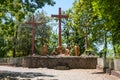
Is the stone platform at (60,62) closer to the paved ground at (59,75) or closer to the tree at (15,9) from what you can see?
the tree at (15,9)

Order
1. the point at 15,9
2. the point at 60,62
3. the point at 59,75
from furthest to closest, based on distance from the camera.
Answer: the point at 60,62 < the point at 15,9 < the point at 59,75

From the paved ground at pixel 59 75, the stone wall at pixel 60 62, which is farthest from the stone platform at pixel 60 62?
the paved ground at pixel 59 75

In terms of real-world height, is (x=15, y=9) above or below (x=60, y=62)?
above

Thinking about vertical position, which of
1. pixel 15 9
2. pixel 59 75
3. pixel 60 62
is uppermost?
pixel 15 9

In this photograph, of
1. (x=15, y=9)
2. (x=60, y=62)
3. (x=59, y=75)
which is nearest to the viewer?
(x=59, y=75)

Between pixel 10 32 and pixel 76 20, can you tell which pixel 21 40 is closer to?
pixel 76 20

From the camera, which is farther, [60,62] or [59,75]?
[60,62]

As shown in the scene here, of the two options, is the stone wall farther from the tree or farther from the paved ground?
the paved ground

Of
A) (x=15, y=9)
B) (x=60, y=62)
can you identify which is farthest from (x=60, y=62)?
(x=15, y=9)

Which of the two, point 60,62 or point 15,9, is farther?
point 60,62

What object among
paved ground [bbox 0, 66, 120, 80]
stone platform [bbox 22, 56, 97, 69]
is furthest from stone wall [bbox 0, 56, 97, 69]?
paved ground [bbox 0, 66, 120, 80]

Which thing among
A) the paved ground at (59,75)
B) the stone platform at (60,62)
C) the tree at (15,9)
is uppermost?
the tree at (15,9)

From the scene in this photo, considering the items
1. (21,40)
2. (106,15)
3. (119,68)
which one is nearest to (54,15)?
(106,15)

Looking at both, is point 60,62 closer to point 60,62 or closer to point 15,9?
point 60,62
